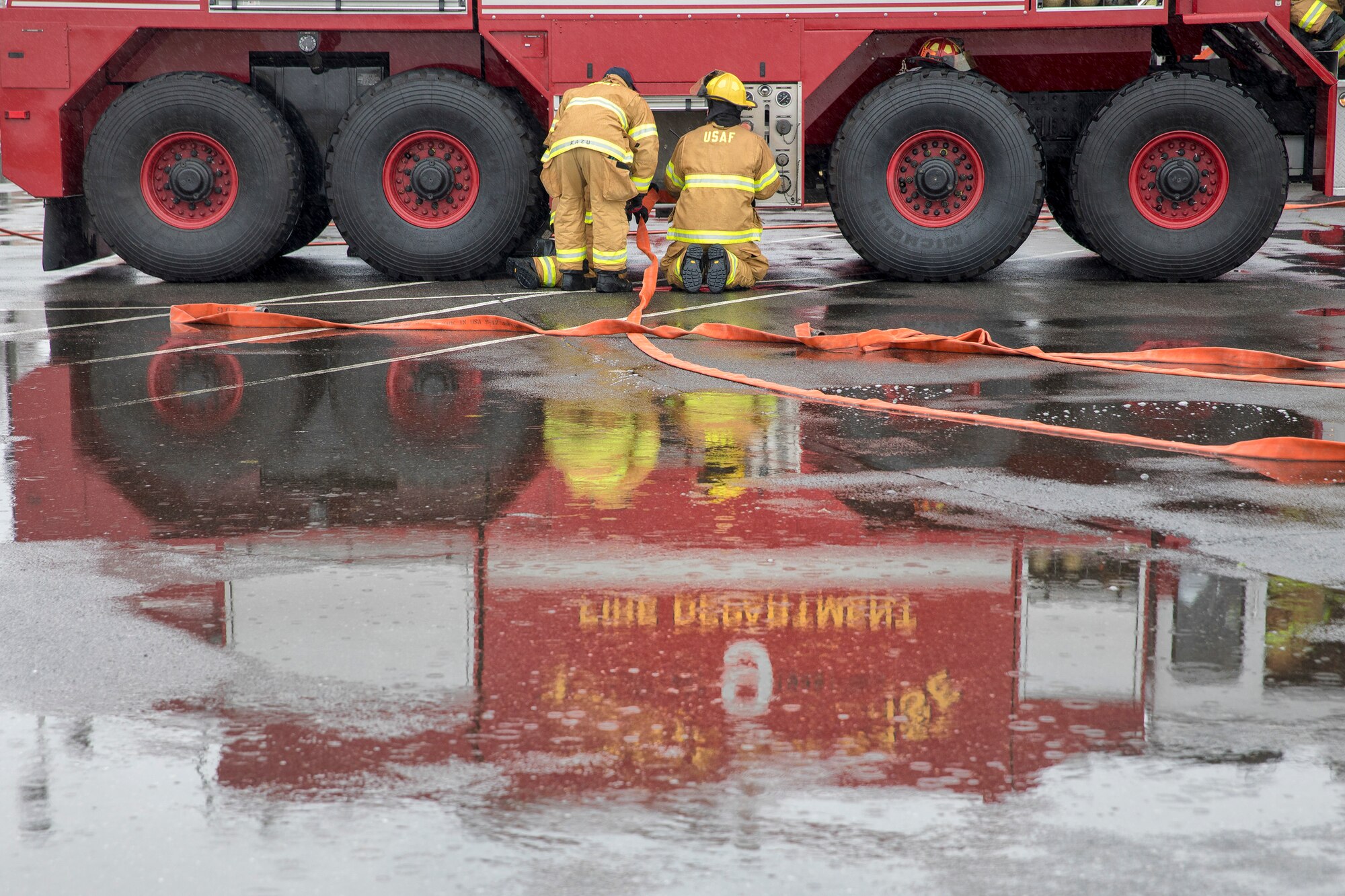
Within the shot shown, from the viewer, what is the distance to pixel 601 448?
18.7 ft

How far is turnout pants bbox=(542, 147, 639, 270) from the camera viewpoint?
32.6 ft

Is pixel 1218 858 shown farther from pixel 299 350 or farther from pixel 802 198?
pixel 802 198

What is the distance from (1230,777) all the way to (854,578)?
4.35 ft

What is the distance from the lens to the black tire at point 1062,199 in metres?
11.2

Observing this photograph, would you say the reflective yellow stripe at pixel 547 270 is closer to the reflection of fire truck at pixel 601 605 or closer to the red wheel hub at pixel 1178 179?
the red wheel hub at pixel 1178 179

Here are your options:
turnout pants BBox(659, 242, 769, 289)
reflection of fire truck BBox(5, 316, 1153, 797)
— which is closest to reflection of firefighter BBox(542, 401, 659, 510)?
reflection of fire truck BBox(5, 316, 1153, 797)

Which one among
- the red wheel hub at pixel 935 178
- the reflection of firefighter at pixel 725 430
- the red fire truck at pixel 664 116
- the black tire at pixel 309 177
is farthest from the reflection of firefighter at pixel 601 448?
the black tire at pixel 309 177

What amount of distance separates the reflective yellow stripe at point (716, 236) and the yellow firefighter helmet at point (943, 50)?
1.63 m

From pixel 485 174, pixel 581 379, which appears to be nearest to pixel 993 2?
pixel 485 174

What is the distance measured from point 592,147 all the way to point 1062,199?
3.66 m

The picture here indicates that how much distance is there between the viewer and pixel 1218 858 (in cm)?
254

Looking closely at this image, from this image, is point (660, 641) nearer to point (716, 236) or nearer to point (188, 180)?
point (716, 236)

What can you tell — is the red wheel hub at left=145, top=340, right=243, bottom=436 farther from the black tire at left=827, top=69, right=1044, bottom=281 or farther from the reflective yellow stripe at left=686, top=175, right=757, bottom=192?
the black tire at left=827, top=69, right=1044, bottom=281

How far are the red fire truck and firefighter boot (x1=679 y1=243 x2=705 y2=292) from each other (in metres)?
0.90
